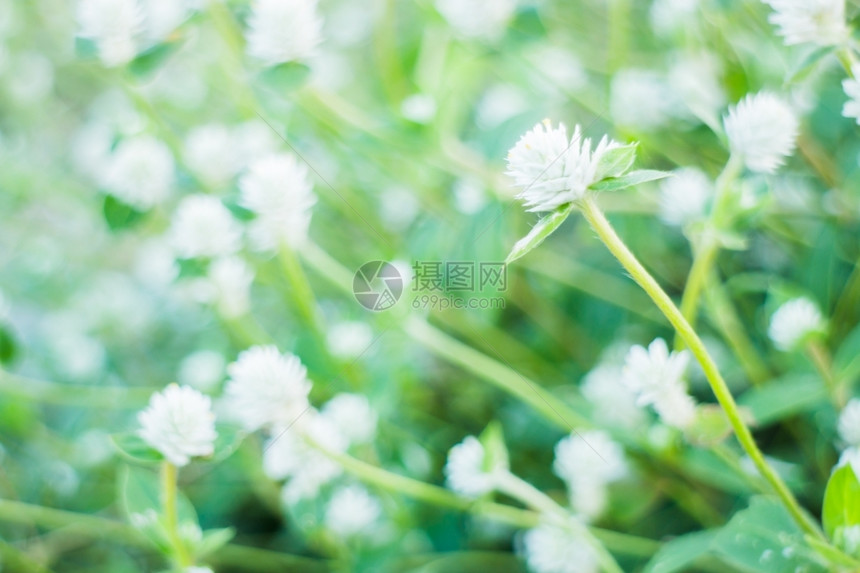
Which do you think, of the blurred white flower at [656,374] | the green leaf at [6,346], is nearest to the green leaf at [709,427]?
the blurred white flower at [656,374]

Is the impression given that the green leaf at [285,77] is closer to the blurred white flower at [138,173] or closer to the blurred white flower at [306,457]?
the blurred white flower at [138,173]

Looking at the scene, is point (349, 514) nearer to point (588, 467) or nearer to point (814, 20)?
point (588, 467)

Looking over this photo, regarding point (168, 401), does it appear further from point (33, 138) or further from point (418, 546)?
point (33, 138)

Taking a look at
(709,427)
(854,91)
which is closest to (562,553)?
(709,427)

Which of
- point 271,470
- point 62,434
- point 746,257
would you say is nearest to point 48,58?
point 62,434

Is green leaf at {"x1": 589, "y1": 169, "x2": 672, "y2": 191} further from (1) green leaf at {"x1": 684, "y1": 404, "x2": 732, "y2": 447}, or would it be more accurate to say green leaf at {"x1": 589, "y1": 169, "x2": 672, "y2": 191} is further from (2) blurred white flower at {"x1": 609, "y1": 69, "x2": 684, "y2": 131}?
(2) blurred white flower at {"x1": 609, "y1": 69, "x2": 684, "y2": 131}

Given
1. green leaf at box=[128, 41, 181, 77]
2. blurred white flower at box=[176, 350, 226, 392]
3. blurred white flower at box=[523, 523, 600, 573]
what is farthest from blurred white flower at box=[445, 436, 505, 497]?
green leaf at box=[128, 41, 181, 77]
